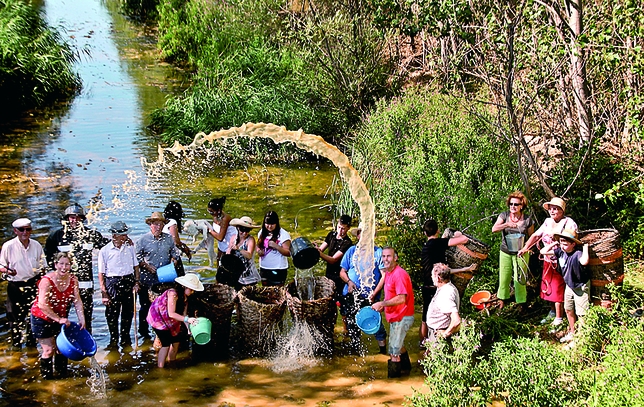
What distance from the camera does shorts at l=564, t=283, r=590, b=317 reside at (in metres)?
8.52

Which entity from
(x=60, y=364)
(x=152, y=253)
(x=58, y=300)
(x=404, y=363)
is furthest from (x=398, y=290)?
(x=60, y=364)

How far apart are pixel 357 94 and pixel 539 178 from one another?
7491 millimetres

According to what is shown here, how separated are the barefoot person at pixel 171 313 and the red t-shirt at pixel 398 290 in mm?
2038

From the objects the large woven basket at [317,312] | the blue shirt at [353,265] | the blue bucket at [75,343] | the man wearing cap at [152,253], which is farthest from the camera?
the man wearing cap at [152,253]

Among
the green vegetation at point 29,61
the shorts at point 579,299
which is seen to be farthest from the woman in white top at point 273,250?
the green vegetation at point 29,61

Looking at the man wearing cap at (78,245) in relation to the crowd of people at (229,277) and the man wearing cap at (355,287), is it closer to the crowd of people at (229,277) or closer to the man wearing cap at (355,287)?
the crowd of people at (229,277)

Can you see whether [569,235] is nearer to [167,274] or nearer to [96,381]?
[167,274]

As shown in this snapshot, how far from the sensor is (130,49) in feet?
93.5

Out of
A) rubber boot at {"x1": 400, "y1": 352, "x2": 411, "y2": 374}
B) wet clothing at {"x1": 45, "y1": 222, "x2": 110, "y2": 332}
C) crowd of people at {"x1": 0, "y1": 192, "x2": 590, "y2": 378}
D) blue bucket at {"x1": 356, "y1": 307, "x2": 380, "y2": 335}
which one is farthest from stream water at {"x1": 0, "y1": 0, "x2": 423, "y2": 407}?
wet clothing at {"x1": 45, "y1": 222, "x2": 110, "y2": 332}

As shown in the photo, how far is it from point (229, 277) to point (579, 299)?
4.10 meters

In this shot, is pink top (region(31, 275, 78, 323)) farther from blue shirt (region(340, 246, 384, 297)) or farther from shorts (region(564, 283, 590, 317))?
shorts (region(564, 283, 590, 317))

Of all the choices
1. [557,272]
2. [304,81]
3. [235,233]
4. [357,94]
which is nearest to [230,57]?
[304,81]

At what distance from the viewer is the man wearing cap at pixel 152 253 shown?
9.20 m

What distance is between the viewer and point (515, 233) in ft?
30.4
